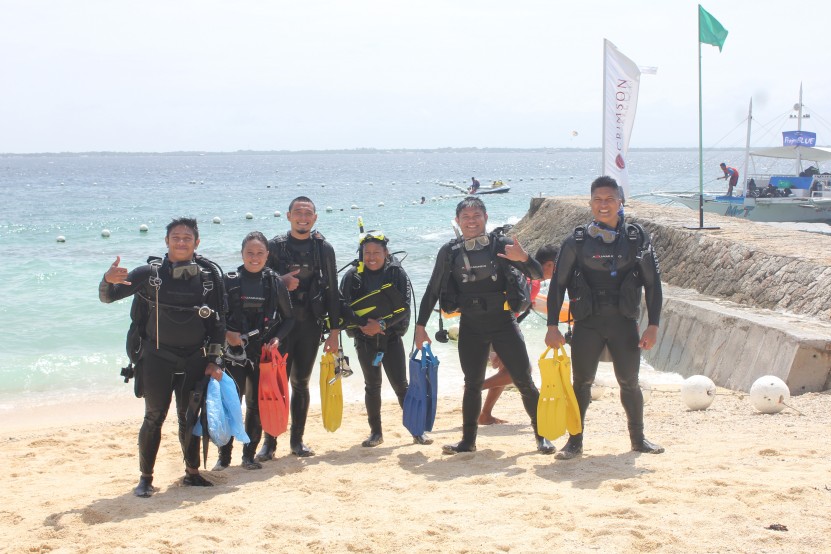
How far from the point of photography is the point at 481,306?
510 cm

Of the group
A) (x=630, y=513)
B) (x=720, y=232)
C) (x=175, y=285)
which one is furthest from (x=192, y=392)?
(x=720, y=232)

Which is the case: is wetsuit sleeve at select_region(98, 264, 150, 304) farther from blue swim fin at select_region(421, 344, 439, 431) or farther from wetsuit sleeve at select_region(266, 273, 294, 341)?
blue swim fin at select_region(421, 344, 439, 431)

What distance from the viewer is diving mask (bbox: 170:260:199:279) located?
4.51m

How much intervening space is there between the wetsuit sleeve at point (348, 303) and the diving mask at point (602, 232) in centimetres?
160

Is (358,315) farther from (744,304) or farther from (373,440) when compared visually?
(744,304)

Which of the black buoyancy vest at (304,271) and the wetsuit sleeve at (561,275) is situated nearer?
the wetsuit sleeve at (561,275)

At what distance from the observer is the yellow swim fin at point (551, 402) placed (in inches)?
197

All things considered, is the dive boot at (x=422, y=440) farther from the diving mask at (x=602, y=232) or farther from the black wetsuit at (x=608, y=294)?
the diving mask at (x=602, y=232)

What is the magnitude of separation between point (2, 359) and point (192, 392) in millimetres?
7822

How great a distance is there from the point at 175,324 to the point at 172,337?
2.9 inches

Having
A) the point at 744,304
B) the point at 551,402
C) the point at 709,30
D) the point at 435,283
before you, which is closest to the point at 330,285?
the point at 435,283

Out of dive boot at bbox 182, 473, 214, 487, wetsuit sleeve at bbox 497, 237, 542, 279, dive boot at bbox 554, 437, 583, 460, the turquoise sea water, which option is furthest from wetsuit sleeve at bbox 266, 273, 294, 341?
the turquoise sea water

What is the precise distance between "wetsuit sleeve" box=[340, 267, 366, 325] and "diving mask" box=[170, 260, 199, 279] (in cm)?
119

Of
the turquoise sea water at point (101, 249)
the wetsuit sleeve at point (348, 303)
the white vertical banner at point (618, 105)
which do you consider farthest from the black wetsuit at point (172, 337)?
the white vertical banner at point (618, 105)
